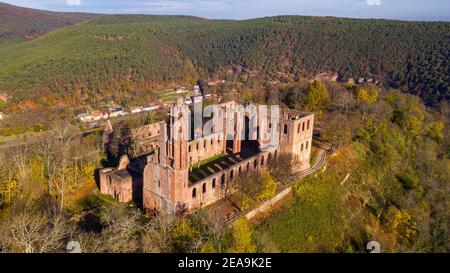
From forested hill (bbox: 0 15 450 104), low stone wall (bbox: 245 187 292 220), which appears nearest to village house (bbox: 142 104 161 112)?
forested hill (bbox: 0 15 450 104)

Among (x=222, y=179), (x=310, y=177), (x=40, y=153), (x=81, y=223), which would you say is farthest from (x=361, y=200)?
(x=40, y=153)

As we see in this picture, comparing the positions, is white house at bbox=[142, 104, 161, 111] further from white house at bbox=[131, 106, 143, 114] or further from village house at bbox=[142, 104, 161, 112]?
white house at bbox=[131, 106, 143, 114]

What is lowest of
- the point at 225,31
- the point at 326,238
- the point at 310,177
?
the point at 326,238

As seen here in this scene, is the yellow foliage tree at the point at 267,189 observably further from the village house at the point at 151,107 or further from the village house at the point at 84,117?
the village house at the point at 151,107

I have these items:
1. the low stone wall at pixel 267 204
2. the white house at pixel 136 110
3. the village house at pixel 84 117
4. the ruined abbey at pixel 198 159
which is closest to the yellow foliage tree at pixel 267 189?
the low stone wall at pixel 267 204

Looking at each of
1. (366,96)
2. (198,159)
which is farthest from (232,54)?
(198,159)

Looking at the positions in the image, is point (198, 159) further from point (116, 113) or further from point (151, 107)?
point (151, 107)

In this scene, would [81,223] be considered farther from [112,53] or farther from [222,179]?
[112,53]
